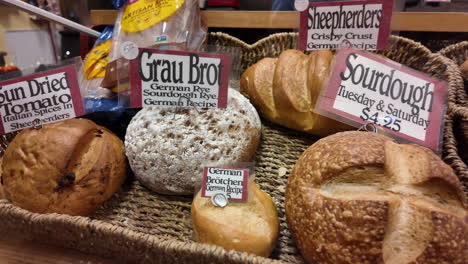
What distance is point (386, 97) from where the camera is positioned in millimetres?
1023

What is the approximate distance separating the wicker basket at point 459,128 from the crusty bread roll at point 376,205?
0.60ft

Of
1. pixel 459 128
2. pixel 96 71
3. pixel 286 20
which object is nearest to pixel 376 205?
pixel 459 128

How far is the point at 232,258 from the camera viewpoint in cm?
75

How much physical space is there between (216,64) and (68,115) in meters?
0.60

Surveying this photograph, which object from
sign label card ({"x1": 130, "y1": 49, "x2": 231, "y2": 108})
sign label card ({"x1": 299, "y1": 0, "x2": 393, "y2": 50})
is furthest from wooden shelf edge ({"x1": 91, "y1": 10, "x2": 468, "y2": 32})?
sign label card ({"x1": 130, "y1": 49, "x2": 231, "y2": 108})

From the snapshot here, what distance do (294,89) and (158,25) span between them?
2.13 ft

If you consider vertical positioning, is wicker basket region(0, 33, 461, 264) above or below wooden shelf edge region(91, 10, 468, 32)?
below

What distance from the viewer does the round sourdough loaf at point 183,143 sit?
1092mm

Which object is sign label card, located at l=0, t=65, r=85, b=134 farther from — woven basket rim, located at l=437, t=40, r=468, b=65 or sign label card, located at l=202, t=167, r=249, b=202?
woven basket rim, located at l=437, t=40, r=468, b=65

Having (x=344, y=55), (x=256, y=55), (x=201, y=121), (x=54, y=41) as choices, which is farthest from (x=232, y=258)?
(x=54, y=41)

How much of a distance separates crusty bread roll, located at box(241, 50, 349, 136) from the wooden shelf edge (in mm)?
262

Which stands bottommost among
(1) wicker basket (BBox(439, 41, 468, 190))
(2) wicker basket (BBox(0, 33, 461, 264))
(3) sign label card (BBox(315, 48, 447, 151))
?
(2) wicker basket (BBox(0, 33, 461, 264))

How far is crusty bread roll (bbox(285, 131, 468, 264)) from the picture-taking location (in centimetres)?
75

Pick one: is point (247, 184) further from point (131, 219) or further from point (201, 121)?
point (131, 219)
